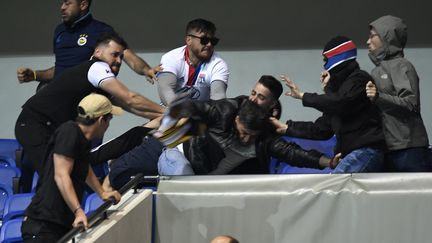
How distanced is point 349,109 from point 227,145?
89 cm

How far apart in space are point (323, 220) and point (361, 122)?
712 mm

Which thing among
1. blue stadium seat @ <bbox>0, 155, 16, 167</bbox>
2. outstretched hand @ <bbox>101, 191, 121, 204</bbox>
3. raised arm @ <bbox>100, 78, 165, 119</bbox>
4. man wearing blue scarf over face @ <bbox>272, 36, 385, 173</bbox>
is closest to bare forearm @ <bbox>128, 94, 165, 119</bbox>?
raised arm @ <bbox>100, 78, 165, 119</bbox>

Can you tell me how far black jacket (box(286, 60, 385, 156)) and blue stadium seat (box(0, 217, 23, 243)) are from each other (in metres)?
2.14

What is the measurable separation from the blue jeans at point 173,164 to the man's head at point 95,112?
1.18 meters

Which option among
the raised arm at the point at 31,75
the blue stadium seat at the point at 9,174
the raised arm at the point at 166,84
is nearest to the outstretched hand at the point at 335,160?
the raised arm at the point at 166,84

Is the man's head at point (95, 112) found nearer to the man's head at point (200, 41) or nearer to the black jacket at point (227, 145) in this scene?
the black jacket at point (227, 145)

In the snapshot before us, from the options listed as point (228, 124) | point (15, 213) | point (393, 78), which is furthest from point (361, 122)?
point (15, 213)

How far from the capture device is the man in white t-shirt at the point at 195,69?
7.76 metres

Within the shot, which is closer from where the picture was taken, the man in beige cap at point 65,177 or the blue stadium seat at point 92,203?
the man in beige cap at point 65,177

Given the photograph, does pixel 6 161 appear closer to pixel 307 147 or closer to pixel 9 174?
pixel 9 174

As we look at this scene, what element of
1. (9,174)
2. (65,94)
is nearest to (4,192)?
(9,174)

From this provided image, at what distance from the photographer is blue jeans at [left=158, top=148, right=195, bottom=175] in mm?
7305

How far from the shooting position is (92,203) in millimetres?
7188

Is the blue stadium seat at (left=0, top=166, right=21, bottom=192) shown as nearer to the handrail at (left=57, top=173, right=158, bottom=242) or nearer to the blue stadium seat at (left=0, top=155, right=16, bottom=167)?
the blue stadium seat at (left=0, top=155, right=16, bottom=167)
